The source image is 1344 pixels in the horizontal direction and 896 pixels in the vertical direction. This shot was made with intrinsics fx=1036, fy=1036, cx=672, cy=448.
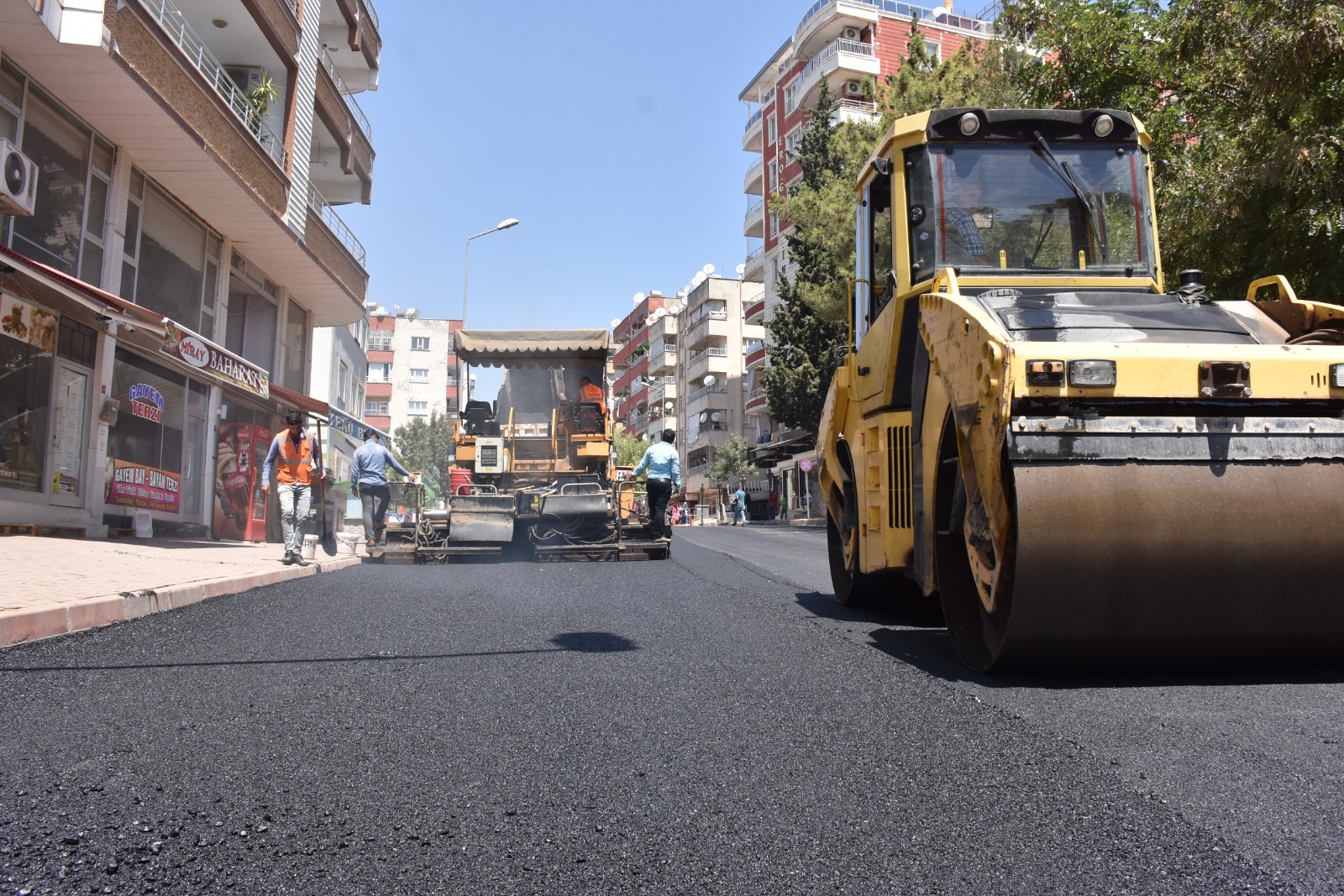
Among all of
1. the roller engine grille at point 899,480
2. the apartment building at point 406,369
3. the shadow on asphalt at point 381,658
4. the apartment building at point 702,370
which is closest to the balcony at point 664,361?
the apartment building at point 702,370

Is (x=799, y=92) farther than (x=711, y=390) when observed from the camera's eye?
No

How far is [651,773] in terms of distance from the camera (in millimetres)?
3096

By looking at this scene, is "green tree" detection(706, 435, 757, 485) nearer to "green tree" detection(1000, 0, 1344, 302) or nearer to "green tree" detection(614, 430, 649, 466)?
"green tree" detection(614, 430, 649, 466)

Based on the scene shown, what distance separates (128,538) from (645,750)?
12.5 m

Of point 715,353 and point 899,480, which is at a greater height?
point 715,353

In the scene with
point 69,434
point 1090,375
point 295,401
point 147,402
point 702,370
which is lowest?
point 1090,375

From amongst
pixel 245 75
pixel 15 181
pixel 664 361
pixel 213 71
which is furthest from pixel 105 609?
pixel 664 361

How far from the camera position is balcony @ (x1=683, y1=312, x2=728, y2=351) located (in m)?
69.6

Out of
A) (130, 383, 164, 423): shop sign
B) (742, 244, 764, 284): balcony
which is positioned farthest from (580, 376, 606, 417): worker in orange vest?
(742, 244, 764, 284): balcony

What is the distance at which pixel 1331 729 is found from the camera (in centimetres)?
348

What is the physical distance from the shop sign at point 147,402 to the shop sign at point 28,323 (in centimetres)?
221

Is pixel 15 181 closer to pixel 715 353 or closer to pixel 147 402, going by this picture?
pixel 147 402

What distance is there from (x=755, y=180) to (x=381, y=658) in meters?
53.5

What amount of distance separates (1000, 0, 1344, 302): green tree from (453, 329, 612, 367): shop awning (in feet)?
22.9
